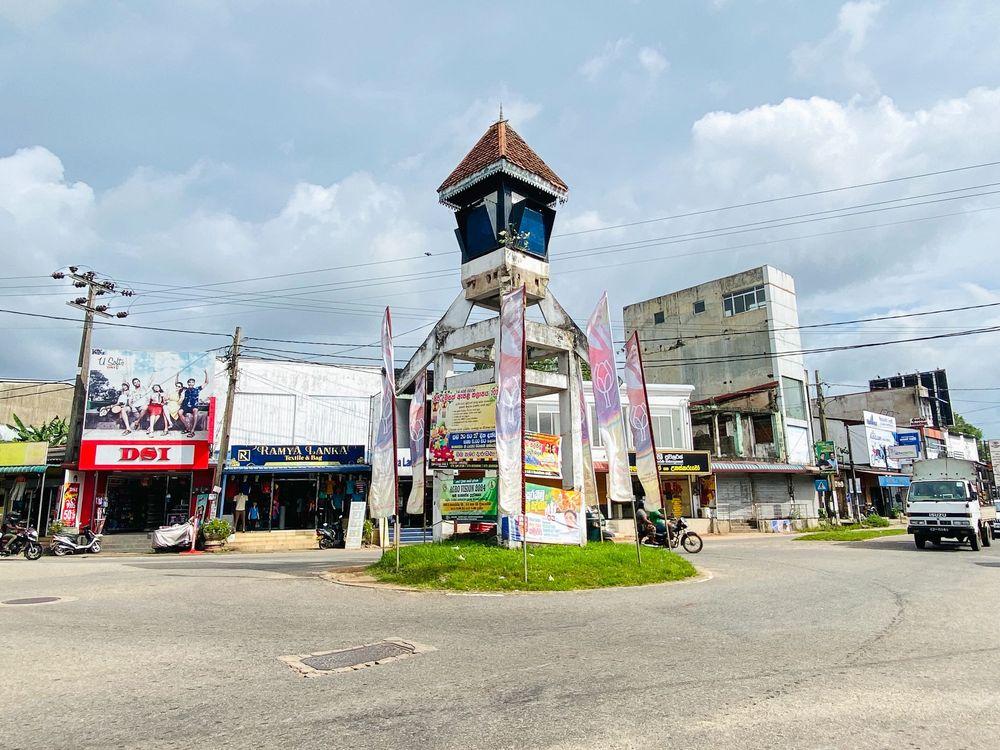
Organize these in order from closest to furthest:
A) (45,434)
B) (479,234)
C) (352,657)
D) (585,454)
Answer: (352,657), (585,454), (479,234), (45,434)

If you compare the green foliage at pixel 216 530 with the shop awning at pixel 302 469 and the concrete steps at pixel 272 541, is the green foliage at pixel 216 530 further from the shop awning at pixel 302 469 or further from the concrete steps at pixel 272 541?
the shop awning at pixel 302 469

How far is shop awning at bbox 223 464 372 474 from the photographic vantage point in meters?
29.6

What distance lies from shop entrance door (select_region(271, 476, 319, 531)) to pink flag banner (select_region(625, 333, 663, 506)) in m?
22.1

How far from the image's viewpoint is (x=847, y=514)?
46406mm

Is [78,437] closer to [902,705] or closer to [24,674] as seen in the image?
[24,674]

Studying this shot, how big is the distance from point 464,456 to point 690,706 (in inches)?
407

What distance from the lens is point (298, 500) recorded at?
3169 cm

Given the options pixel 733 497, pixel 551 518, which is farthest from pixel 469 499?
pixel 733 497

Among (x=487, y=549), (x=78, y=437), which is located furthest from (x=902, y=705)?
(x=78, y=437)

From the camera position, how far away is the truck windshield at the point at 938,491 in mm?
21328

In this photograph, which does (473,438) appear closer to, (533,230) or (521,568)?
(521,568)

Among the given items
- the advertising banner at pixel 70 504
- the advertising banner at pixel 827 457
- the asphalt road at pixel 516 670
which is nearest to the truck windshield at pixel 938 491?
the asphalt road at pixel 516 670

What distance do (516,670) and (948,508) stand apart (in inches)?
843

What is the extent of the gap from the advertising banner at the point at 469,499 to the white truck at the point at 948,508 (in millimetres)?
16108
